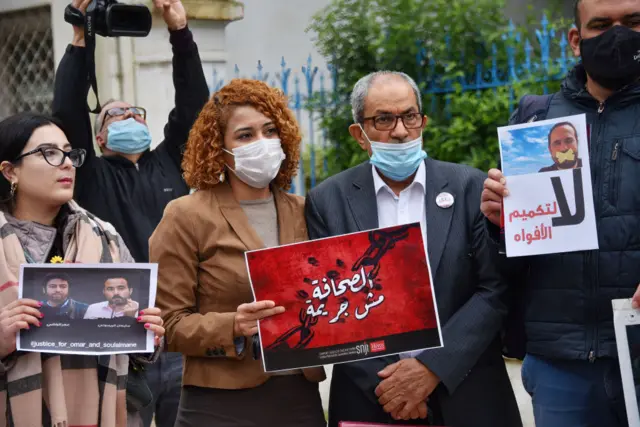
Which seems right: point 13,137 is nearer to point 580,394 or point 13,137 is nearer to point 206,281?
point 206,281

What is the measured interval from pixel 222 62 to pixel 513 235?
254 inches

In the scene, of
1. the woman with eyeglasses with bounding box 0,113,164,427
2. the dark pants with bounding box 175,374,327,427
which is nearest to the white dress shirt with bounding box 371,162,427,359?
the dark pants with bounding box 175,374,327,427

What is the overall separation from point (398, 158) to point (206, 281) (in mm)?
865

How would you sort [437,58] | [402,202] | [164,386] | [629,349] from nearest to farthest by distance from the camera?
[629,349], [402,202], [164,386], [437,58]

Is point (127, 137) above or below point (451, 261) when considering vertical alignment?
above

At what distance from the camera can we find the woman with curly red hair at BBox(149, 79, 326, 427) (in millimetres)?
3822

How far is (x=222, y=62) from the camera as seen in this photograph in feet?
31.7

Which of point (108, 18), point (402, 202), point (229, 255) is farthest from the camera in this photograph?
point (108, 18)

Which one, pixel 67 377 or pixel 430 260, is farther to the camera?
pixel 67 377

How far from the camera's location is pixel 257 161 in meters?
3.94

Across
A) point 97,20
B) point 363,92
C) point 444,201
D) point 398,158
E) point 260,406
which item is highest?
point 97,20

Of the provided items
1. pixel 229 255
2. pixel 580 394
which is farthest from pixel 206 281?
pixel 580 394

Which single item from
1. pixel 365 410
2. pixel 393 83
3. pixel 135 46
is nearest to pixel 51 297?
pixel 365 410

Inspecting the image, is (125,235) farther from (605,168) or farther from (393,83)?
(605,168)
